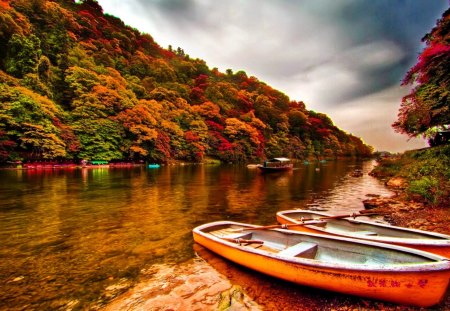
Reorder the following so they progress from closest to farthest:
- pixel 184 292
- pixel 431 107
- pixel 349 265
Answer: pixel 349 265, pixel 184 292, pixel 431 107

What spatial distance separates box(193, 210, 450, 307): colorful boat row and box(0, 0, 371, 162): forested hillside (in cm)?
3771

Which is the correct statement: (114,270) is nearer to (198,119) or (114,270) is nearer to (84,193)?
(84,193)

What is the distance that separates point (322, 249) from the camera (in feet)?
20.0

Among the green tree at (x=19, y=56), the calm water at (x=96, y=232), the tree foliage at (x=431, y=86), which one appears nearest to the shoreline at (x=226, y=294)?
the calm water at (x=96, y=232)

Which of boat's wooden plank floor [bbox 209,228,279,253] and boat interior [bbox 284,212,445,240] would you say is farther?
boat's wooden plank floor [bbox 209,228,279,253]

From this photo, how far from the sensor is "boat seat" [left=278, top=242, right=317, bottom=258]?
18.6 ft

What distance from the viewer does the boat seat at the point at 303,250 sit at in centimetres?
567

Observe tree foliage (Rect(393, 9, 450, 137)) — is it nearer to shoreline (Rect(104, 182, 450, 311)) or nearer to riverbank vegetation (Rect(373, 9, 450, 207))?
riverbank vegetation (Rect(373, 9, 450, 207))

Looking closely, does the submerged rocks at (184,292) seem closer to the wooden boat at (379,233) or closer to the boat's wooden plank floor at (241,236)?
the boat's wooden plank floor at (241,236)

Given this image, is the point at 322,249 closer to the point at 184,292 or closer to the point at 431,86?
the point at 184,292

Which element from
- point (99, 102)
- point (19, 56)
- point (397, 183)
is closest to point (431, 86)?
point (397, 183)

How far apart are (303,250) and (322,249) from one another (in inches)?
25.1

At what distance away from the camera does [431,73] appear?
15469 mm

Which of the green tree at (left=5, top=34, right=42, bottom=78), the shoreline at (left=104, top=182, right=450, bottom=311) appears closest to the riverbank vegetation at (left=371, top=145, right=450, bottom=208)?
the shoreline at (left=104, top=182, right=450, bottom=311)
